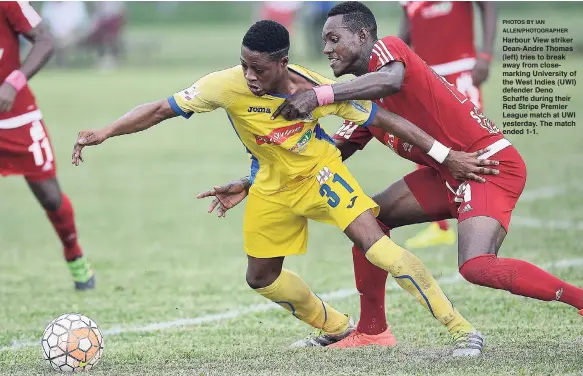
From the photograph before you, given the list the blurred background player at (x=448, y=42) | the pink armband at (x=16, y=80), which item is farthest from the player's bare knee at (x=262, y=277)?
the blurred background player at (x=448, y=42)

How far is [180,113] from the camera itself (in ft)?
21.0

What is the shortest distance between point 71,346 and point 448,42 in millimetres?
5923

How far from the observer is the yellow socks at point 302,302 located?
22.8 feet

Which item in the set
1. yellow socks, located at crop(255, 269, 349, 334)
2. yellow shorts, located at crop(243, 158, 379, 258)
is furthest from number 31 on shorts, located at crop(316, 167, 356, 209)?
yellow socks, located at crop(255, 269, 349, 334)

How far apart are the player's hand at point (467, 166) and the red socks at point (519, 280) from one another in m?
0.57

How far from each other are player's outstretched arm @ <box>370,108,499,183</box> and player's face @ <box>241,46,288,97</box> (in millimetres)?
668

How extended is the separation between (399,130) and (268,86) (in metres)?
0.85

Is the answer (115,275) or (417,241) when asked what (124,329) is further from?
(417,241)

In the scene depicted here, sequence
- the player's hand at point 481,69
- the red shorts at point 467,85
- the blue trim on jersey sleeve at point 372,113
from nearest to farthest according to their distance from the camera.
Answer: the blue trim on jersey sleeve at point 372,113, the player's hand at point 481,69, the red shorts at point 467,85

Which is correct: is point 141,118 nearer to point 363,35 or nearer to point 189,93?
point 189,93

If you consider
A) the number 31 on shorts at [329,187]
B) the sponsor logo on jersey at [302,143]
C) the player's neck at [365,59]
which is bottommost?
the number 31 on shorts at [329,187]

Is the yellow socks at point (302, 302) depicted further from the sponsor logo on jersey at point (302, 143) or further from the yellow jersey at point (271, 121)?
the sponsor logo on jersey at point (302, 143)

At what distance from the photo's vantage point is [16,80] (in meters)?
8.75

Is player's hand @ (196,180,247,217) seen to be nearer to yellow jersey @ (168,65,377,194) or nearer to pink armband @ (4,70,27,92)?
yellow jersey @ (168,65,377,194)
